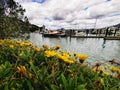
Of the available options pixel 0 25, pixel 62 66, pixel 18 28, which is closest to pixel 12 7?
pixel 18 28

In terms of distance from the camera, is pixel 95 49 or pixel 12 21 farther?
pixel 95 49

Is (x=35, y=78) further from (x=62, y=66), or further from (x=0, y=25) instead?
(x=0, y=25)

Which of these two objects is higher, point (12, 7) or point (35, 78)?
point (12, 7)

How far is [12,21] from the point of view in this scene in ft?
38.2

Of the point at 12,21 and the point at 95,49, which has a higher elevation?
the point at 12,21

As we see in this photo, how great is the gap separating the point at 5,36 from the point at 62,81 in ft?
31.7

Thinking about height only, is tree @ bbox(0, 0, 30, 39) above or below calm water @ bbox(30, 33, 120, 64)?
above

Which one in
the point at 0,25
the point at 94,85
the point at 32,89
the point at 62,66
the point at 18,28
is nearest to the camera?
the point at 32,89

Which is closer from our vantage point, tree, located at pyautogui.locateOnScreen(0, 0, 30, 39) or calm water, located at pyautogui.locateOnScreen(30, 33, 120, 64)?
tree, located at pyautogui.locateOnScreen(0, 0, 30, 39)

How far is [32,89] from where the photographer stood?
1113mm

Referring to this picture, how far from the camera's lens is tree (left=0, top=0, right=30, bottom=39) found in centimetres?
1056

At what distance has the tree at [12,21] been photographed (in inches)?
416

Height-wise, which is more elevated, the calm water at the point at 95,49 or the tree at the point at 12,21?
the tree at the point at 12,21

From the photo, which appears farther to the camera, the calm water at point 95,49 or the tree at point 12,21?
the calm water at point 95,49
